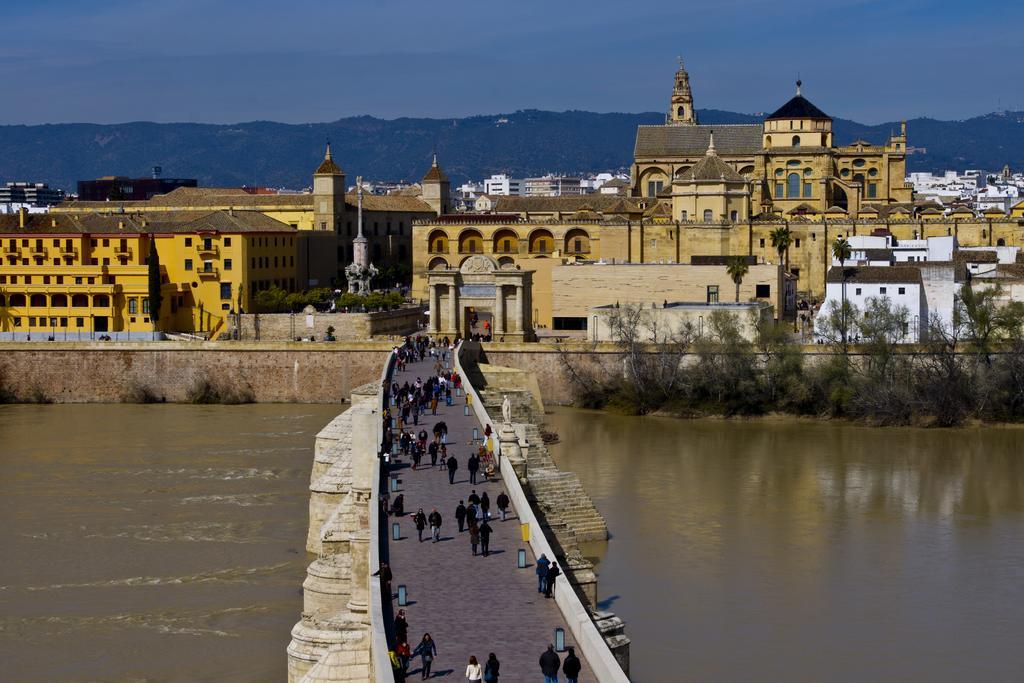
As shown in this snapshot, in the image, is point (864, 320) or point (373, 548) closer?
point (373, 548)

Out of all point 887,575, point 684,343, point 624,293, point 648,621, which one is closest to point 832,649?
point 648,621

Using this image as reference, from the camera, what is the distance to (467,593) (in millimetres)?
19688

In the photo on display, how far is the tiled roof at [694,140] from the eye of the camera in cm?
8794

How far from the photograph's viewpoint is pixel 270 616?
1045 inches

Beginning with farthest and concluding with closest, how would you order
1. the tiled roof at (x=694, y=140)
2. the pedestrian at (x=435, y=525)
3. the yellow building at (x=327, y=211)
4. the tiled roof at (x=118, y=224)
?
the tiled roof at (x=694, y=140) → the yellow building at (x=327, y=211) → the tiled roof at (x=118, y=224) → the pedestrian at (x=435, y=525)

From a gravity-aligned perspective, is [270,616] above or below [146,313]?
below

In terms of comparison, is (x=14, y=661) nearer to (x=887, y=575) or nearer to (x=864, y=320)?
(x=887, y=575)

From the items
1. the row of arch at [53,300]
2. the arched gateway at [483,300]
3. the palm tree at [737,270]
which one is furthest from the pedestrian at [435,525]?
the palm tree at [737,270]

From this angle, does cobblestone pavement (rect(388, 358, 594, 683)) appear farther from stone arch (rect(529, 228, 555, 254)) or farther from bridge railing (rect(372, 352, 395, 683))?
stone arch (rect(529, 228, 555, 254))

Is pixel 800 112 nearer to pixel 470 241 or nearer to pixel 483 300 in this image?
pixel 470 241

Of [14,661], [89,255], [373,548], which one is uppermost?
[89,255]

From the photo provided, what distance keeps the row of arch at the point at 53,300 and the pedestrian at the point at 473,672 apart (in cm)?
4601

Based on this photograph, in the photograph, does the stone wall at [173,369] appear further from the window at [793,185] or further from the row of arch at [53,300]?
the window at [793,185]

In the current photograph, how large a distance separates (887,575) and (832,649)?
477 centimetres
